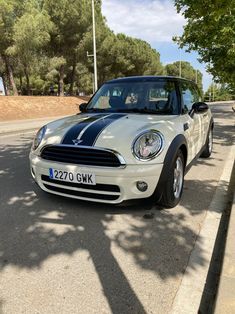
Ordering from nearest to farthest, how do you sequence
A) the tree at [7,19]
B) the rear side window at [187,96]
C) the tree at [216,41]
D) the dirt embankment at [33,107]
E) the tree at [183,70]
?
1. the rear side window at [187,96]
2. the tree at [216,41]
3. the dirt embankment at [33,107]
4. the tree at [7,19]
5. the tree at [183,70]

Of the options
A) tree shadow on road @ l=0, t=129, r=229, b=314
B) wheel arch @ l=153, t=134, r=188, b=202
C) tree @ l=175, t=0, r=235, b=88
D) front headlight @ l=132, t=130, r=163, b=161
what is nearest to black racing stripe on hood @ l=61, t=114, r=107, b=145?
front headlight @ l=132, t=130, r=163, b=161

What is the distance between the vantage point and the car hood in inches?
142

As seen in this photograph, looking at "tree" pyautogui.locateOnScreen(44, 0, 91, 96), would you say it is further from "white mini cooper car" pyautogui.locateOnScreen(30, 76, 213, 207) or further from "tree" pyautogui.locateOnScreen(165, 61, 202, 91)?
"tree" pyautogui.locateOnScreen(165, 61, 202, 91)

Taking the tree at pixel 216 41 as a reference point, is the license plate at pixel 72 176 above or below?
below

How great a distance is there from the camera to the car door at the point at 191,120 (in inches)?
186

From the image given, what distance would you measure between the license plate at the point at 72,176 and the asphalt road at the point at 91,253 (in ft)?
1.45

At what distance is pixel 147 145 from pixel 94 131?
627 mm

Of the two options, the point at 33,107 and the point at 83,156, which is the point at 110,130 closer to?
the point at 83,156

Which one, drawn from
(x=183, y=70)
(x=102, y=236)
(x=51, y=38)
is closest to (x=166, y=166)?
(x=102, y=236)

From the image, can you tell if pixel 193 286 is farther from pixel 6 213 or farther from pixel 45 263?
pixel 6 213

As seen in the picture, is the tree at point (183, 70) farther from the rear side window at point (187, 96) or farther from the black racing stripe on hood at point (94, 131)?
the black racing stripe on hood at point (94, 131)

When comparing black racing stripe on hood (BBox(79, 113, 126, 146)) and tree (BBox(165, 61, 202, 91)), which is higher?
tree (BBox(165, 61, 202, 91))

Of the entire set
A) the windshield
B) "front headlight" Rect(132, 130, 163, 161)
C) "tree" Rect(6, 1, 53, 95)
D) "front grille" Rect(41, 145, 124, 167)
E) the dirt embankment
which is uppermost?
"tree" Rect(6, 1, 53, 95)

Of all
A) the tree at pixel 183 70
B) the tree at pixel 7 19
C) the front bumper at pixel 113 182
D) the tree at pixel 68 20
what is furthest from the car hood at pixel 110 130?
the tree at pixel 183 70
